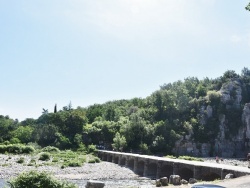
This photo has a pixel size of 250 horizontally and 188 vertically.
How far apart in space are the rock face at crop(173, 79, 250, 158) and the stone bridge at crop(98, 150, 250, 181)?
38545 millimetres

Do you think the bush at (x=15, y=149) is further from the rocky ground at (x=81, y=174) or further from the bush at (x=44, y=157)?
the rocky ground at (x=81, y=174)

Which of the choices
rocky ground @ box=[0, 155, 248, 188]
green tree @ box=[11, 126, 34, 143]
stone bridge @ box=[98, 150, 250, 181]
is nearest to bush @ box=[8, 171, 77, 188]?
stone bridge @ box=[98, 150, 250, 181]

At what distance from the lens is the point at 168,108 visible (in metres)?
124

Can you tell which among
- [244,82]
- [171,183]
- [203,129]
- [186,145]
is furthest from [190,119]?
[171,183]

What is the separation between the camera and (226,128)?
123 meters

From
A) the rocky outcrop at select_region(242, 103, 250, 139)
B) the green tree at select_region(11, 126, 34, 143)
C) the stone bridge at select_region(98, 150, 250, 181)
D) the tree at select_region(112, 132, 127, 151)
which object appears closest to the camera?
the stone bridge at select_region(98, 150, 250, 181)

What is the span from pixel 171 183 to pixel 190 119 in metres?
93.7

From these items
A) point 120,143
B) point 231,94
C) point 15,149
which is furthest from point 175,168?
point 231,94

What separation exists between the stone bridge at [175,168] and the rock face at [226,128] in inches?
1518

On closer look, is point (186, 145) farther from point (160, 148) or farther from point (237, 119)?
point (237, 119)

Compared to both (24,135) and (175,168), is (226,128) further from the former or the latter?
(175,168)

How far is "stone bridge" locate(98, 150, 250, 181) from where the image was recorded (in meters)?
35.2

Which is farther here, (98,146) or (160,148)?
(98,146)

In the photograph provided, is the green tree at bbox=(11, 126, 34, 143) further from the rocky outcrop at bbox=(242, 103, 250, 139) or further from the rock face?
the rocky outcrop at bbox=(242, 103, 250, 139)
